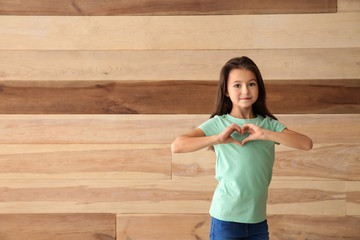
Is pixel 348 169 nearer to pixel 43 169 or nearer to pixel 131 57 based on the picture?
pixel 131 57

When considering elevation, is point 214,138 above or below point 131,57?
below

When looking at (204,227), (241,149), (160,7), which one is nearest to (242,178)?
(241,149)

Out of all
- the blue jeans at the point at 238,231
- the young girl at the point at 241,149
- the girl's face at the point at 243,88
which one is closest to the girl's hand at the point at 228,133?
the young girl at the point at 241,149

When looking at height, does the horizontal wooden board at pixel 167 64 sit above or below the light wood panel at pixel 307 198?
above

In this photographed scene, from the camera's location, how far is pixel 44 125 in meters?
2.04

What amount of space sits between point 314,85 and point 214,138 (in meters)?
0.95

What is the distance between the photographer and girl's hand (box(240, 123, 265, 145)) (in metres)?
1.23

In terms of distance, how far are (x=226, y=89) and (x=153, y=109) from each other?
0.71m

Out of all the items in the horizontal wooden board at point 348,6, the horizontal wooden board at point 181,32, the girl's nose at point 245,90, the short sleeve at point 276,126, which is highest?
the horizontal wooden board at point 348,6

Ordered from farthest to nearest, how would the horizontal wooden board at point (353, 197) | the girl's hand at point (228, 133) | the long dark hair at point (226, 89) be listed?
the horizontal wooden board at point (353, 197) < the long dark hair at point (226, 89) < the girl's hand at point (228, 133)

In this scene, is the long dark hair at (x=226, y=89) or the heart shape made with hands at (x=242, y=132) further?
the long dark hair at (x=226, y=89)

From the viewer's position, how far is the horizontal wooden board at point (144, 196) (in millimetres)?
1971

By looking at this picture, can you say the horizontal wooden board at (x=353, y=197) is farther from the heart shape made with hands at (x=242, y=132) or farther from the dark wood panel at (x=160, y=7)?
the heart shape made with hands at (x=242, y=132)

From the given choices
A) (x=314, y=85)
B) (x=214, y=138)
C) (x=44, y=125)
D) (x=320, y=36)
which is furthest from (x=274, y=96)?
(x=44, y=125)
